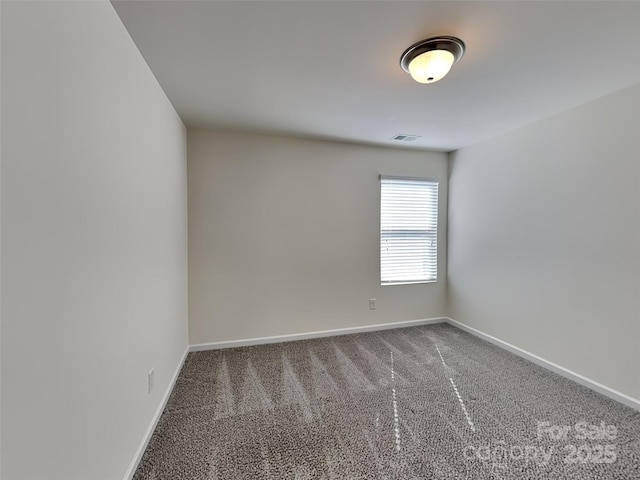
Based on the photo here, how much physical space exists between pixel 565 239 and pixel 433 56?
2.08m

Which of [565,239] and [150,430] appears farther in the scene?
[565,239]

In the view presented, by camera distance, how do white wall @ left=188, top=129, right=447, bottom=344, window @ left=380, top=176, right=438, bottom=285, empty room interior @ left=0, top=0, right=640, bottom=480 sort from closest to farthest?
empty room interior @ left=0, top=0, right=640, bottom=480 < white wall @ left=188, top=129, right=447, bottom=344 < window @ left=380, top=176, right=438, bottom=285

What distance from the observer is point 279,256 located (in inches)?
127

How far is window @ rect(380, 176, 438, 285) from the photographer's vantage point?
3.64m

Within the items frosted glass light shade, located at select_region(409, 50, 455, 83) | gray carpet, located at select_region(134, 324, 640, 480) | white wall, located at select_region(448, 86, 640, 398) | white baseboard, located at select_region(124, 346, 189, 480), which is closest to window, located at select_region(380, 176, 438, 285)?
white wall, located at select_region(448, 86, 640, 398)

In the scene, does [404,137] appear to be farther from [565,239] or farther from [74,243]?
[74,243]

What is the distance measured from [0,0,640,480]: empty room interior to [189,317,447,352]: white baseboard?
0.03m

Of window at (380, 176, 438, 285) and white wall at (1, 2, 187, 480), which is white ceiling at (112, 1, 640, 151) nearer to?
white wall at (1, 2, 187, 480)

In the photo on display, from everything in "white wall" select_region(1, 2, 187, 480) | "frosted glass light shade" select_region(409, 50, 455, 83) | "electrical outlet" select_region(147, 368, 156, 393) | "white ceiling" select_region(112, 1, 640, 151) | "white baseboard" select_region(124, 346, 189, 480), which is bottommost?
"white baseboard" select_region(124, 346, 189, 480)

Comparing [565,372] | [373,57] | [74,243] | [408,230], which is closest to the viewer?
[74,243]

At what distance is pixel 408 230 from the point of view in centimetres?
374

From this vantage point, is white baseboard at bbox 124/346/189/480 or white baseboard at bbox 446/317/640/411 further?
white baseboard at bbox 446/317/640/411

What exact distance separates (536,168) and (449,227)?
4.23ft

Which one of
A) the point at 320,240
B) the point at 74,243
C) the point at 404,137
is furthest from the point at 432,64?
the point at 320,240
